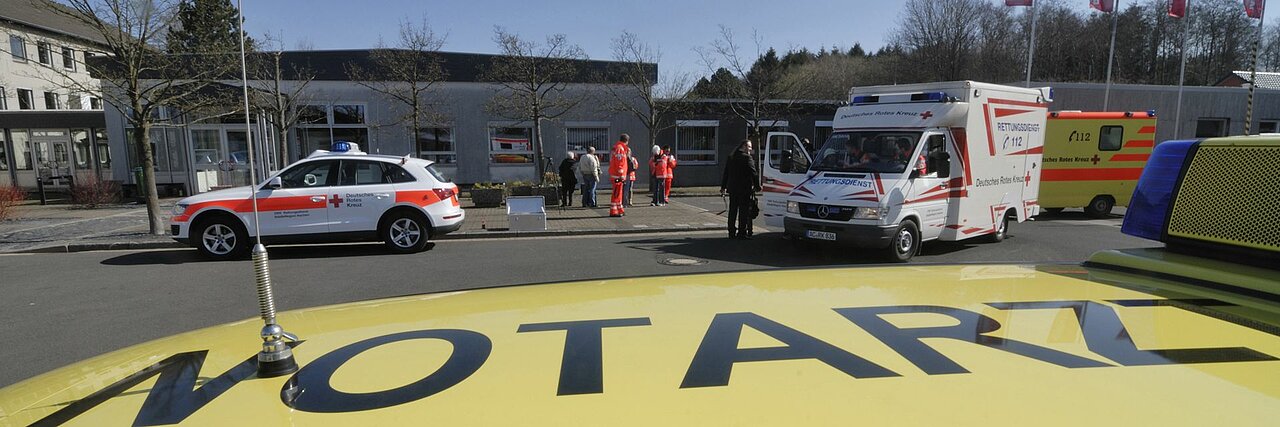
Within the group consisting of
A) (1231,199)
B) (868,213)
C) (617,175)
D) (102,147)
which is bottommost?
(868,213)

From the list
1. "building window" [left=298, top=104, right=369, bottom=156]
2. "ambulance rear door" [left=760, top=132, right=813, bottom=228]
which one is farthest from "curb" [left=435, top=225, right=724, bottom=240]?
"building window" [left=298, top=104, right=369, bottom=156]

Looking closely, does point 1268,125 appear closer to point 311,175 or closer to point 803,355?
point 311,175

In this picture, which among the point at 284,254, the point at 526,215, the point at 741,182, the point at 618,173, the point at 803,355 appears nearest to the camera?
the point at 803,355

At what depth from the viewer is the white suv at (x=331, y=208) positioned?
9.57 metres

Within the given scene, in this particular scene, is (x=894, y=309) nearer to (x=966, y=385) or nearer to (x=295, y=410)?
(x=966, y=385)

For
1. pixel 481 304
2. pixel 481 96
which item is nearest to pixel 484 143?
pixel 481 96

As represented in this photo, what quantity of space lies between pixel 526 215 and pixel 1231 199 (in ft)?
36.1

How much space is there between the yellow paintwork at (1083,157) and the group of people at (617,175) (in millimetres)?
9782

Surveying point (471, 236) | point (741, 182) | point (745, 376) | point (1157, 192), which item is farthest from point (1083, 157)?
point (745, 376)

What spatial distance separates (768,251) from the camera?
10234 millimetres

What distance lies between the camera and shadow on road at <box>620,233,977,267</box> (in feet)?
30.8

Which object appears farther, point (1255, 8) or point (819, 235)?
point (1255, 8)

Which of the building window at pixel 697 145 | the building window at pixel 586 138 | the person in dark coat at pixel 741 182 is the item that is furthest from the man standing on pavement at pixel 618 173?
the building window at pixel 697 145

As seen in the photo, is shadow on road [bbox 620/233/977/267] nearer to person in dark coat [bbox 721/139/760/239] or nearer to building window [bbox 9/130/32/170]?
person in dark coat [bbox 721/139/760/239]
